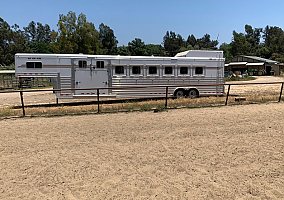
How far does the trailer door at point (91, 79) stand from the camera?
573 inches

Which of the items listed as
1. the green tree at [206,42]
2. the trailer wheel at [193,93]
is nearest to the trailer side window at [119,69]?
the trailer wheel at [193,93]

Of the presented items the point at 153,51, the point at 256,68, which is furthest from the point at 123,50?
the point at 256,68

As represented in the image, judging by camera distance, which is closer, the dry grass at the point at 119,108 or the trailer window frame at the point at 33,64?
the dry grass at the point at 119,108

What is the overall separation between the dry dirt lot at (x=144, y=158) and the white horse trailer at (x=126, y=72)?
187 inches

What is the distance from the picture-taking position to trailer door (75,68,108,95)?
1455 centimetres

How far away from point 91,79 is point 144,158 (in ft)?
31.1

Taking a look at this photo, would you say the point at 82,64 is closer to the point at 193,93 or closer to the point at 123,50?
the point at 193,93

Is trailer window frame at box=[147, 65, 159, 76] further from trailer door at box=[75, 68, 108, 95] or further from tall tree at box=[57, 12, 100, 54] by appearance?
tall tree at box=[57, 12, 100, 54]

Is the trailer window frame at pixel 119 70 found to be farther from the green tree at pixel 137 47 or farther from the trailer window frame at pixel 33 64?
the green tree at pixel 137 47

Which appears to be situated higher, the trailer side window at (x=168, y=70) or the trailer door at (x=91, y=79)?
the trailer side window at (x=168, y=70)

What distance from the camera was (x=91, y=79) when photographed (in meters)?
14.7

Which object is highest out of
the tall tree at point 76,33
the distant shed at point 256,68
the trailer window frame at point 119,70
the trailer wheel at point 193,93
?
the tall tree at point 76,33

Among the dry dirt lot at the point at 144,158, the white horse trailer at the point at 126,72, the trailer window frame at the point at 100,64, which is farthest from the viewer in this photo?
the trailer window frame at the point at 100,64

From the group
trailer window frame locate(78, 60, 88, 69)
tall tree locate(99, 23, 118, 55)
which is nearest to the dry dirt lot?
trailer window frame locate(78, 60, 88, 69)
